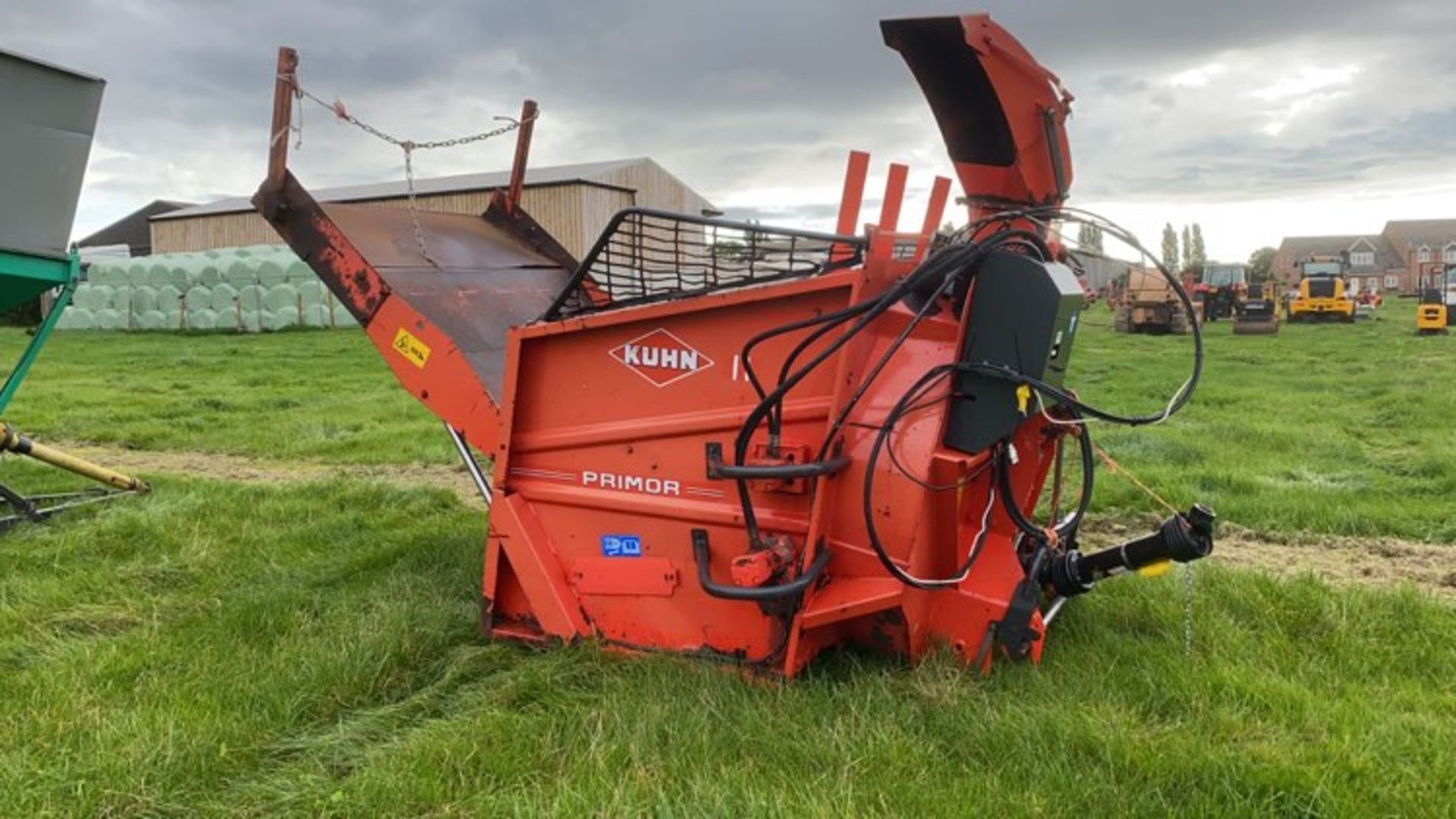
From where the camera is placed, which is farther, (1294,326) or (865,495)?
(1294,326)

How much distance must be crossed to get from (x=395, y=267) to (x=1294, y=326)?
28826 mm

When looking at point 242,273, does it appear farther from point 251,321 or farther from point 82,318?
point 82,318

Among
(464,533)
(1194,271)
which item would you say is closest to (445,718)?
(464,533)

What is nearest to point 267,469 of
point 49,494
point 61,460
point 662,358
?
point 49,494

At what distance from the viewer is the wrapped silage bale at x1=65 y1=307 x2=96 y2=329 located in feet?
95.9

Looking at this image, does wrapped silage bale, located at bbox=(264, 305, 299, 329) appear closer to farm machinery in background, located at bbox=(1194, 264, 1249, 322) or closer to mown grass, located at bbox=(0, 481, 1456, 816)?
mown grass, located at bbox=(0, 481, 1456, 816)

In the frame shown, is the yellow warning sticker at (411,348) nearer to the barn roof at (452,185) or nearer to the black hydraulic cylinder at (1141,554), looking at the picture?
the black hydraulic cylinder at (1141,554)

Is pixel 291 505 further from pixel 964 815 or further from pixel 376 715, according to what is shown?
pixel 964 815

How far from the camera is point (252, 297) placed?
27.2 m

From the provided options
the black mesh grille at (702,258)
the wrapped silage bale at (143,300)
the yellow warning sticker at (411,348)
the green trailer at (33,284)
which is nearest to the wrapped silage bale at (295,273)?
the wrapped silage bale at (143,300)

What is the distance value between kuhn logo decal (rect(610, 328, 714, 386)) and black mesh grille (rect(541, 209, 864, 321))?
0.48 ft

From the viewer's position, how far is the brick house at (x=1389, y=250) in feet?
281

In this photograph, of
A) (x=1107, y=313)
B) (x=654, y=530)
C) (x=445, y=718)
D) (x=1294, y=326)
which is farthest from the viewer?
(x=1107, y=313)

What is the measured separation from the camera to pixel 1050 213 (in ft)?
11.3
